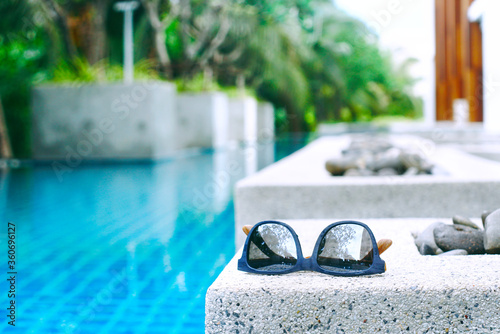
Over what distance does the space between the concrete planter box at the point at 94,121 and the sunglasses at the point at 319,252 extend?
10490mm

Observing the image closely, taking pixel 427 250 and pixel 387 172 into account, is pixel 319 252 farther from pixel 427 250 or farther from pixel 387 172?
pixel 387 172

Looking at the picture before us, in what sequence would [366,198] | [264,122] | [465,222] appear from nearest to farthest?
1. [465,222]
2. [366,198]
3. [264,122]

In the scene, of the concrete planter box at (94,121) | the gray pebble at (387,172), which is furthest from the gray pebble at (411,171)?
the concrete planter box at (94,121)

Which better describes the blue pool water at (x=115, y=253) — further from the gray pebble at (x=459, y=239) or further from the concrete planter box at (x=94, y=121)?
the concrete planter box at (x=94, y=121)

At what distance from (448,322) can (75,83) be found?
11421 mm

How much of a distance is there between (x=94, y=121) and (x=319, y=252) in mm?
10742

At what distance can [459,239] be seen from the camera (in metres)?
2.02

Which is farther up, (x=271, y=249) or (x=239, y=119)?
(x=271, y=249)

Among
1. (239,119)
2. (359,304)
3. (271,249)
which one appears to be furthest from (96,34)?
(359,304)

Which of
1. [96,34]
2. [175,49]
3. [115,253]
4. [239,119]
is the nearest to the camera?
[115,253]

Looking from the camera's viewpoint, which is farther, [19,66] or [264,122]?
[264,122]

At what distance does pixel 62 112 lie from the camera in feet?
38.7

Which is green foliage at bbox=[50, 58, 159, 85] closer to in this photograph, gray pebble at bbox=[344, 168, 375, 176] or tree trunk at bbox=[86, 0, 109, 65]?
tree trunk at bbox=[86, 0, 109, 65]

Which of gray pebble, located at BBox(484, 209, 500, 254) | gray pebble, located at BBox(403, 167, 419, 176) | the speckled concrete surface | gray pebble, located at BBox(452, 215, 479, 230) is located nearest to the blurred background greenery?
gray pebble, located at BBox(403, 167, 419, 176)
